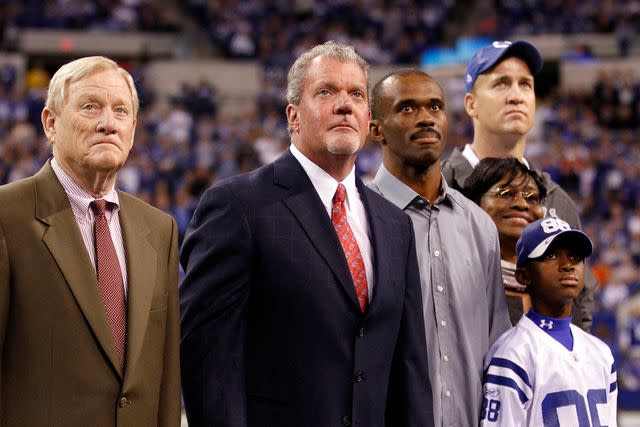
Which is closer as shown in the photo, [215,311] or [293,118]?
[215,311]

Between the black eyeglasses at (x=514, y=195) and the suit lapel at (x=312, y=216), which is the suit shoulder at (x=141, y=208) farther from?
the black eyeglasses at (x=514, y=195)

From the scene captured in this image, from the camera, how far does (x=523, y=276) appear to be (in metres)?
3.65

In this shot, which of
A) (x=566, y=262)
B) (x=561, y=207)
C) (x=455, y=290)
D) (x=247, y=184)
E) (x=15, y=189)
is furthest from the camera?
(x=561, y=207)

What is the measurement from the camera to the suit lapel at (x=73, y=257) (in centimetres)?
264

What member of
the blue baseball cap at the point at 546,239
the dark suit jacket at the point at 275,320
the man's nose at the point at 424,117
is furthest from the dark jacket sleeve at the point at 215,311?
the blue baseball cap at the point at 546,239

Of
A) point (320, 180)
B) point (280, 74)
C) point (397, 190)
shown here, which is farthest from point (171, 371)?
point (280, 74)

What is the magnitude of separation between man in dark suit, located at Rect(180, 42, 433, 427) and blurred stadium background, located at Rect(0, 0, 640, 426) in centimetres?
998

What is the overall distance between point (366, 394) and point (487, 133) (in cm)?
181

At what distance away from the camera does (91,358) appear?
2.64 m

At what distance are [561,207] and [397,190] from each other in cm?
94

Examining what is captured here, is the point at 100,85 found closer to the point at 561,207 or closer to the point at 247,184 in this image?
the point at 247,184

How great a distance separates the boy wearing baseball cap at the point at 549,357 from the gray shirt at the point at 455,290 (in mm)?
75

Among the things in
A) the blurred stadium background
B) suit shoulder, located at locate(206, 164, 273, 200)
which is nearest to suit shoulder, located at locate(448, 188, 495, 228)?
suit shoulder, located at locate(206, 164, 273, 200)

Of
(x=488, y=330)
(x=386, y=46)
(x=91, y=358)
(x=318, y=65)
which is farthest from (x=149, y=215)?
(x=386, y=46)
